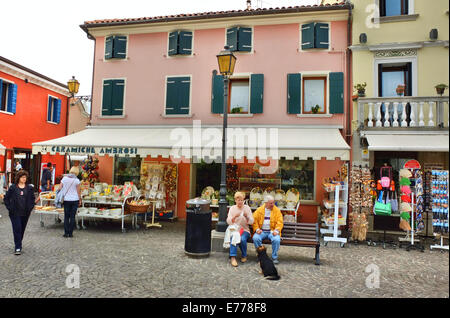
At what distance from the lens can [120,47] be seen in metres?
12.4

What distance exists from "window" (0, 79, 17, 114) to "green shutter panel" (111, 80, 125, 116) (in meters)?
7.43

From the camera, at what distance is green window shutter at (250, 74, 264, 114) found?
10945 mm

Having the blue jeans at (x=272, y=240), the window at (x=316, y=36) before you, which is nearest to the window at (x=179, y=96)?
the window at (x=316, y=36)

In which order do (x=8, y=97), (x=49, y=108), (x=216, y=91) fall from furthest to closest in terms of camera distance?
(x=49, y=108) → (x=8, y=97) → (x=216, y=91)

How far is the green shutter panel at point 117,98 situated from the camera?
12.2 m

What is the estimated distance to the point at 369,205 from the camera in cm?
840

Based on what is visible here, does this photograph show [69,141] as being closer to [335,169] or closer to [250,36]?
[250,36]

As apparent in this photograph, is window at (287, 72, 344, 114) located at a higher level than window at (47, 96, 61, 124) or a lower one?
lower

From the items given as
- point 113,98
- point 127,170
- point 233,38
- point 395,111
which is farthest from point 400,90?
point 113,98

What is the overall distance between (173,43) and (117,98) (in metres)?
2.94

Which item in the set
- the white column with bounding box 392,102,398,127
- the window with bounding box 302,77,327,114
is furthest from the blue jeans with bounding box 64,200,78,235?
the white column with bounding box 392,102,398,127

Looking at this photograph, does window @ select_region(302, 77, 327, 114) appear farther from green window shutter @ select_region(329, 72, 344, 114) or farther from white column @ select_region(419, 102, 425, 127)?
white column @ select_region(419, 102, 425, 127)

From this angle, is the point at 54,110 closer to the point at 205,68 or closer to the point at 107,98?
the point at 107,98

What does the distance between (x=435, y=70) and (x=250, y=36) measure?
19.0 feet
